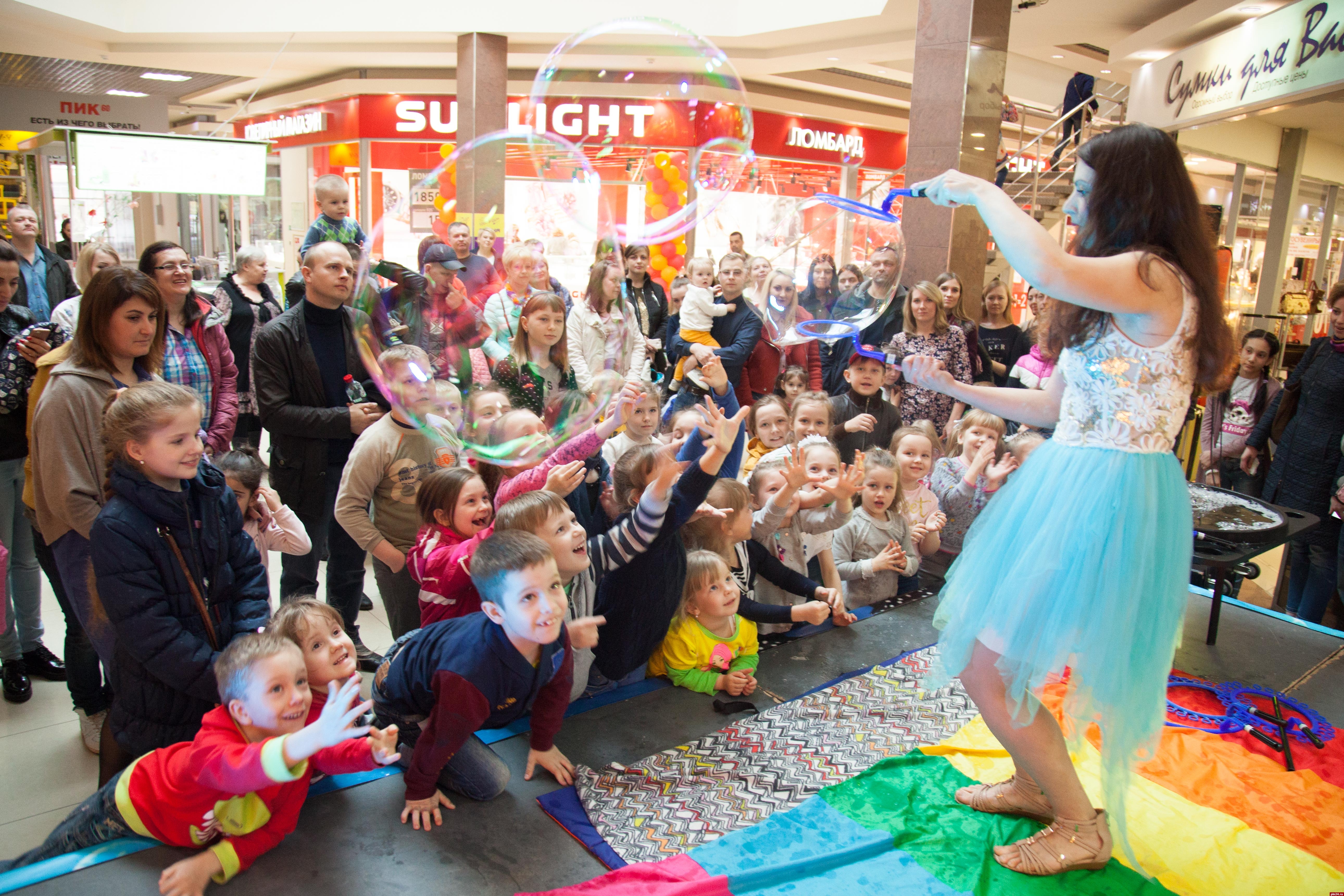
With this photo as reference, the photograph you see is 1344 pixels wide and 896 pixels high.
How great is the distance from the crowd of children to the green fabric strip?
0.53m

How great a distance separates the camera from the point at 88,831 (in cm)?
187

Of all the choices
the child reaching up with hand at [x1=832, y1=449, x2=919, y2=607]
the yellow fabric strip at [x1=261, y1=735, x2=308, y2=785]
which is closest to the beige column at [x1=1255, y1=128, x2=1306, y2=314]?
the child reaching up with hand at [x1=832, y1=449, x2=919, y2=607]

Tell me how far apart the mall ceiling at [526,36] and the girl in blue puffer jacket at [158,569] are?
5.71 m

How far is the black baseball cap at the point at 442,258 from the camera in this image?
7.87 ft

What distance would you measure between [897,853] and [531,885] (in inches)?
32.9

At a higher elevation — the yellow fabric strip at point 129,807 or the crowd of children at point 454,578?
the crowd of children at point 454,578

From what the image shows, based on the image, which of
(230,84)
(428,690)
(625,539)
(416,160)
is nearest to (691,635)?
(625,539)

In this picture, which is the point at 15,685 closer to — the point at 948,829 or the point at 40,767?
the point at 40,767

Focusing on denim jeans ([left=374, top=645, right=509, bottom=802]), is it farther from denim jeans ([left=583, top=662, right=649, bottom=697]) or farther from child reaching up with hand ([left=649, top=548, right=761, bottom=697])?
child reaching up with hand ([left=649, top=548, right=761, bottom=697])

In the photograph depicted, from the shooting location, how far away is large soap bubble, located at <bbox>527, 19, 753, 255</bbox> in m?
2.91

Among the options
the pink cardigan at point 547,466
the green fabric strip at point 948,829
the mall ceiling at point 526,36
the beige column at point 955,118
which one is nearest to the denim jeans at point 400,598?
the pink cardigan at point 547,466

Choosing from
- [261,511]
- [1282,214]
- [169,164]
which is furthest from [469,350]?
[1282,214]

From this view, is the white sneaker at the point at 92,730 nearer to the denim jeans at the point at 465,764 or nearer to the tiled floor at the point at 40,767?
the tiled floor at the point at 40,767

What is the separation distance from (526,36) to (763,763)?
8497 mm
